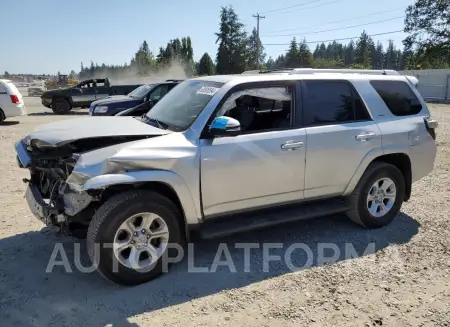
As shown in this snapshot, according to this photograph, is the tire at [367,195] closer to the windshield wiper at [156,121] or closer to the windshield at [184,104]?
the windshield at [184,104]

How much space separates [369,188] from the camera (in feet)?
15.8

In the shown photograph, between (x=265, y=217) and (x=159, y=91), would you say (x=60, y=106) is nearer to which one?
(x=159, y=91)

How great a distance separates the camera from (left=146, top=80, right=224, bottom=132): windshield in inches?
158

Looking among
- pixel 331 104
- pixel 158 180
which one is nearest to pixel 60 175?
pixel 158 180

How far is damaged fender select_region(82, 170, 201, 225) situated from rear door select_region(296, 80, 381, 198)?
1.37m

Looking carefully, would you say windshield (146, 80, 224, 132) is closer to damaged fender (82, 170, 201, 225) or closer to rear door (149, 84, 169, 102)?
damaged fender (82, 170, 201, 225)

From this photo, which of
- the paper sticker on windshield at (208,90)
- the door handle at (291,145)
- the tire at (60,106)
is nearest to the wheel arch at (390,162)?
the door handle at (291,145)

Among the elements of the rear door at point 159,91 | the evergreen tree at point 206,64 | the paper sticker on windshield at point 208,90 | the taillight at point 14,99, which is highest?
the evergreen tree at point 206,64

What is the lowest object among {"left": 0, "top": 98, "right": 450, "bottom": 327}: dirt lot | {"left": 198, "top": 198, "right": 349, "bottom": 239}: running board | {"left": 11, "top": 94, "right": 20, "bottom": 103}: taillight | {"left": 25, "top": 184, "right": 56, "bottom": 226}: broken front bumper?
{"left": 0, "top": 98, "right": 450, "bottom": 327}: dirt lot

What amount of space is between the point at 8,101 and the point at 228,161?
13878 mm

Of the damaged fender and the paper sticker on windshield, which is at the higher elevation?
the paper sticker on windshield

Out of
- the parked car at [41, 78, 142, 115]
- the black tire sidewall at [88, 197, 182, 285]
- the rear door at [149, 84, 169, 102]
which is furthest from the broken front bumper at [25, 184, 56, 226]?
the parked car at [41, 78, 142, 115]

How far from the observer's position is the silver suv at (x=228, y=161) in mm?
3518

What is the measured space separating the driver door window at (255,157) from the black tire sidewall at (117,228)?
0.38 metres
